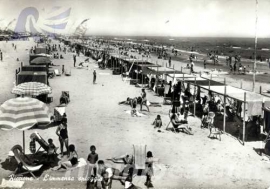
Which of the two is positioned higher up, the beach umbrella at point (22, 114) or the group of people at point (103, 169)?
the beach umbrella at point (22, 114)

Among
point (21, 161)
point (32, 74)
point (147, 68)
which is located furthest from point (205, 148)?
point (147, 68)

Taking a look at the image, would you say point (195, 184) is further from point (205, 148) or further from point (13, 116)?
point (13, 116)

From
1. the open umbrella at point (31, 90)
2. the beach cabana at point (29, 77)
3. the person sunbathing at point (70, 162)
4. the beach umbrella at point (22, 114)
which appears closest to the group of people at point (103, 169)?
the person sunbathing at point (70, 162)

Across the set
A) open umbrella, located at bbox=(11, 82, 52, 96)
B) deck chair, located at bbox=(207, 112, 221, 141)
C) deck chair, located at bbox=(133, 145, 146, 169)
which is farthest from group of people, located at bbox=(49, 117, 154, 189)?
deck chair, located at bbox=(207, 112, 221, 141)

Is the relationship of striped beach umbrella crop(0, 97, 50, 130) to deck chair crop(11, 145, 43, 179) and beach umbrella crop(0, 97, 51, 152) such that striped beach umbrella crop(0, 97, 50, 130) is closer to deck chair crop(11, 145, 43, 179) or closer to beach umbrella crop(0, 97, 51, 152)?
beach umbrella crop(0, 97, 51, 152)

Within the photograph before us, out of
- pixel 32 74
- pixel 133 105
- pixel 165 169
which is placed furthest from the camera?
pixel 32 74

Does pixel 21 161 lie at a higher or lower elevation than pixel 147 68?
lower

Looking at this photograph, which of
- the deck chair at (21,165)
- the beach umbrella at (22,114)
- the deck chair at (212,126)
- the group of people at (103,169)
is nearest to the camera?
the group of people at (103,169)

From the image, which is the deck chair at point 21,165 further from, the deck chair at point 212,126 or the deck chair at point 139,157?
the deck chair at point 212,126

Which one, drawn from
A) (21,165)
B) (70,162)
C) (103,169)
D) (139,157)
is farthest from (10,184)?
(139,157)
